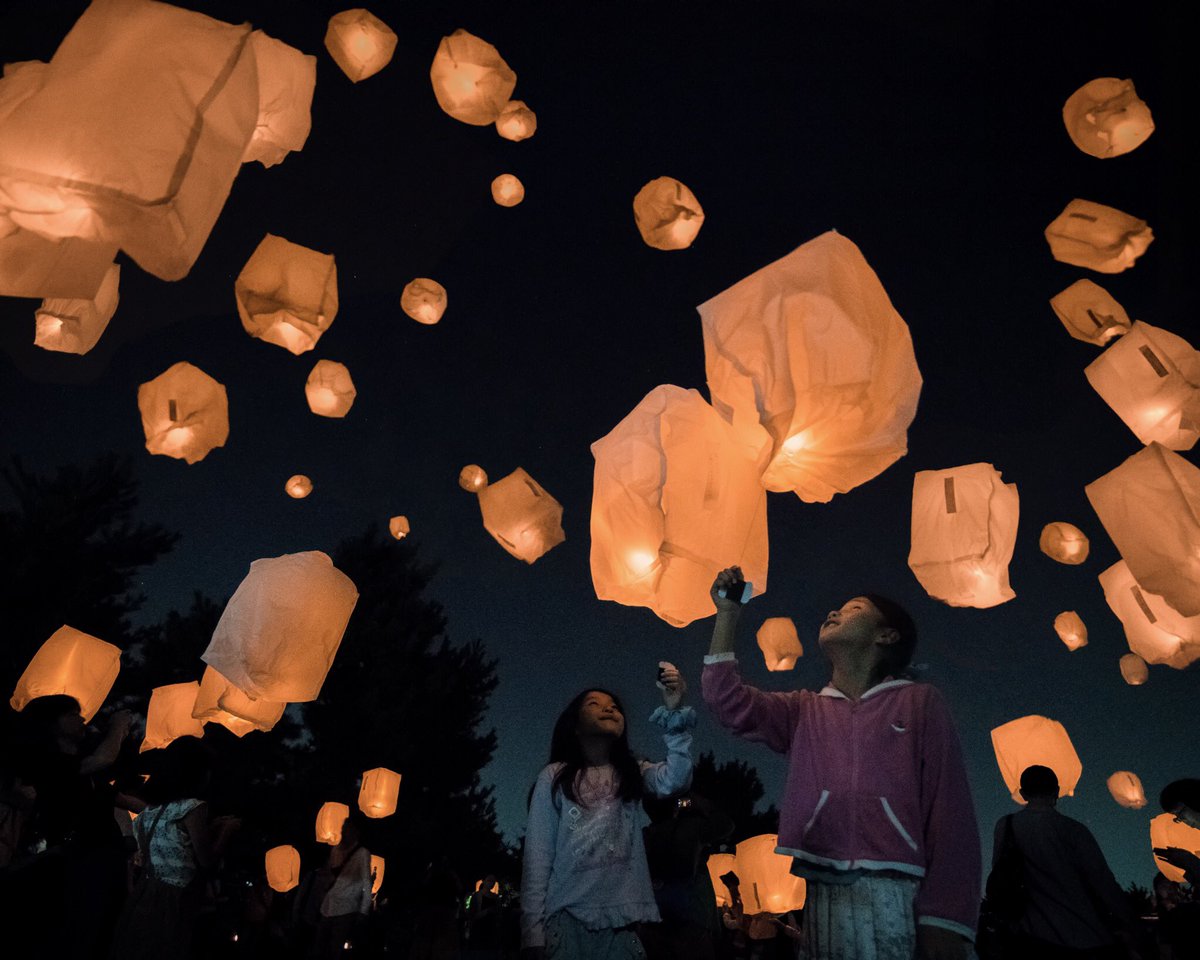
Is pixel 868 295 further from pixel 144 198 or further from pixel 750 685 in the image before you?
pixel 144 198

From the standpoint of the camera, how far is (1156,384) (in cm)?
414

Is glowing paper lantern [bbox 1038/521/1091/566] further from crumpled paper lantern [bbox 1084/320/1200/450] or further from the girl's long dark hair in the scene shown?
the girl's long dark hair

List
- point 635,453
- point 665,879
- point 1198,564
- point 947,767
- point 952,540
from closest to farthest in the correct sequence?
1. point 947,767
2. point 635,453
3. point 1198,564
4. point 952,540
5. point 665,879

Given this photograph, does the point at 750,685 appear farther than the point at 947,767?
Yes

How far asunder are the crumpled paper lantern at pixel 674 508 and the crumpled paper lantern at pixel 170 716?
14.8 ft

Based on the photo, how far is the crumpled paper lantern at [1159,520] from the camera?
11.0 feet

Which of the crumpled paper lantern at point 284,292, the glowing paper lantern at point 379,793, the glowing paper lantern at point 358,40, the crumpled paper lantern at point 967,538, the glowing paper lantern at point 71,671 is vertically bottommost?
the glowing paper lantern at point 379,793

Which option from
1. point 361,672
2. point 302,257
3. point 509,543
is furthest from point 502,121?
point 361,672

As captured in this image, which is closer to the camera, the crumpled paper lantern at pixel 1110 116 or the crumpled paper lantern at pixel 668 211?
the crumpled paper lantern at pixel 1110 116

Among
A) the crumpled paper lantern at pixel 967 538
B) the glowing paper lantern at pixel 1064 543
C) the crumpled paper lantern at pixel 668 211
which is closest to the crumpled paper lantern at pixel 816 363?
the crumpled paper lantern at pixel 967 538

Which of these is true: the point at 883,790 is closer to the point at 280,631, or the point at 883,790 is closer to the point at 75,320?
the point at 280,631

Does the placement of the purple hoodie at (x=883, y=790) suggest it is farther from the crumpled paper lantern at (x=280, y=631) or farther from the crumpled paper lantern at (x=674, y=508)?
the crumpled paper lantern at (x=280, y=631)

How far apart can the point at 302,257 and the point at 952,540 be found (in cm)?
314

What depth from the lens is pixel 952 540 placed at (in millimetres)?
3641
